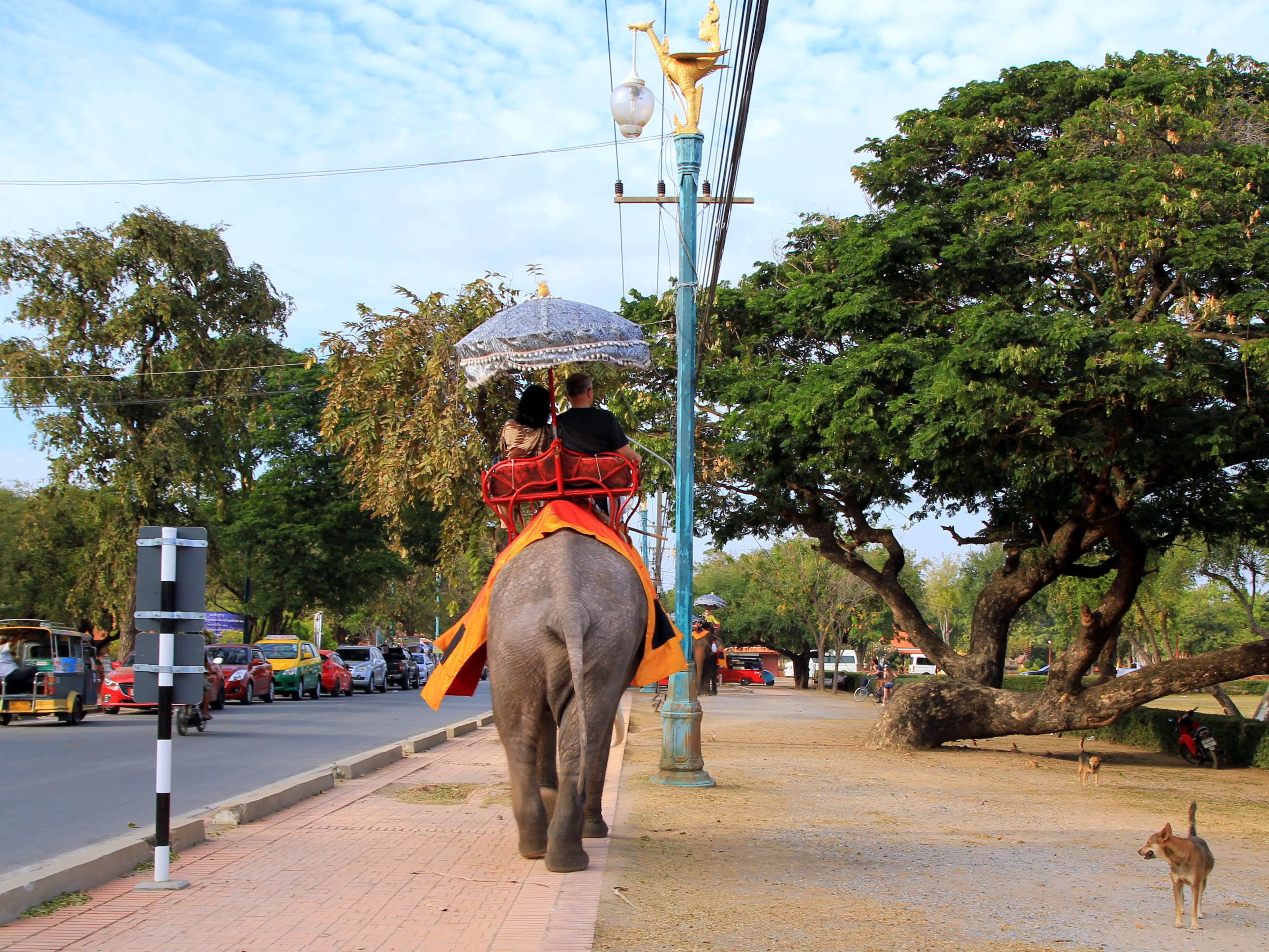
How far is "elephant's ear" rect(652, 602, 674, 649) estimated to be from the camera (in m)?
7.51

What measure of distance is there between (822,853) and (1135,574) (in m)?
11.5

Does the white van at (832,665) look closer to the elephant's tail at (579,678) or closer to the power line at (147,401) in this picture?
the power line at (147,401)

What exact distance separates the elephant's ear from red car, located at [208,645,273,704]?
22.3m

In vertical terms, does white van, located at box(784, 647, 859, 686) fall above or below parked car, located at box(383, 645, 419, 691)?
below

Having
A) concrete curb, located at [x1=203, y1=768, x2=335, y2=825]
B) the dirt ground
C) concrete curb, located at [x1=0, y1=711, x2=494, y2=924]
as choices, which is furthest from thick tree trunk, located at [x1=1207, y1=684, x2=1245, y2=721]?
concrete curb, located at [x1=203, y1=768, x2=335, y2=825]

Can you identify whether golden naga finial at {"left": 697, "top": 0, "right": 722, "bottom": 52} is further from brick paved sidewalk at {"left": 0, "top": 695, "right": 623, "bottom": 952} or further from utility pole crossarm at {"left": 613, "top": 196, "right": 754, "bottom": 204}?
brick paved sidewalk at {"left": 0, "top": 695, "right": 623, "bottom": 952}

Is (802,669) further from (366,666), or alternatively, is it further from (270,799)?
(270,799)

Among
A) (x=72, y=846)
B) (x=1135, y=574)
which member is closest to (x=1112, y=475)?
(x=1135, y=574)

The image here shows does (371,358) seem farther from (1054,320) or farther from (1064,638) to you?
(1064,638)

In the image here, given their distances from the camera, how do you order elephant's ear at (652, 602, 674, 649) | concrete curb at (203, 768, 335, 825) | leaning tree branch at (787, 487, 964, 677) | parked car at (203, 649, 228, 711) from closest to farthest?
1. elephant's ear at (652, 602, 674, 649)
2. concrete curb at (203, 768, 335, 825)
3. leaning tree branch at (787, 487, 964, 677)
4. parked car at (203, 649, 228, 711)

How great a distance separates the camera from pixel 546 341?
774 cm

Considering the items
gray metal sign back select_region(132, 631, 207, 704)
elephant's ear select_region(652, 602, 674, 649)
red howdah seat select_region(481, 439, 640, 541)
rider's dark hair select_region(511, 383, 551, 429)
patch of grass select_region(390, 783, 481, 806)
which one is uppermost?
rider's dark hair select_region(511, 383, 551, 429)

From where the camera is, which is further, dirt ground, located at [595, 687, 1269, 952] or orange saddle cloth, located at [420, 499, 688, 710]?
orange saddle cloth, located at [420, 499, 688, 710]

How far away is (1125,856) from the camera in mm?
8789
